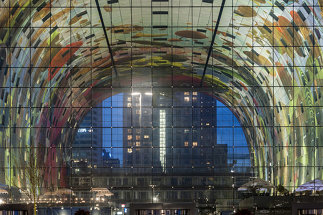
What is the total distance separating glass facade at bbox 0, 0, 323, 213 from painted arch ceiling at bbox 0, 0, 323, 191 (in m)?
0.07

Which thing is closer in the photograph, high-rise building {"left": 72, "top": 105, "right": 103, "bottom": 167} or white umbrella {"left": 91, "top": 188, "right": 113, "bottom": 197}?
high-rise building {"left": 72, "top": 105, "right": 103, "bottom": 167}

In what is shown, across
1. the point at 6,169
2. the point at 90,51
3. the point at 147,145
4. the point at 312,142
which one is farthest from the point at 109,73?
the point at 312,142

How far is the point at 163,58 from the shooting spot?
4288cm

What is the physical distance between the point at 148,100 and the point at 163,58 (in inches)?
102

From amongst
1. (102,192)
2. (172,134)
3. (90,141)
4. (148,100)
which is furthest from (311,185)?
(90,141)

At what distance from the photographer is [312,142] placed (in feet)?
143

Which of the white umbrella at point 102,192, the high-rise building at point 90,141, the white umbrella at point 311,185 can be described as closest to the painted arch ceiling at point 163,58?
the white umbrella at point 311,185

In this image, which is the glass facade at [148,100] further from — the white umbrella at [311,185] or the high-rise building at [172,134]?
the white umbrella at [311,185]

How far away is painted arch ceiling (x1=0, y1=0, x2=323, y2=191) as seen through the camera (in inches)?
1661

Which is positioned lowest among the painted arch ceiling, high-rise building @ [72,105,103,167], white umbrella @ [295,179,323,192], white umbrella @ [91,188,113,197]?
white umbrella @ [91,188,113,197]

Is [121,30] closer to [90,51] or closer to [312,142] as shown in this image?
[90,51]

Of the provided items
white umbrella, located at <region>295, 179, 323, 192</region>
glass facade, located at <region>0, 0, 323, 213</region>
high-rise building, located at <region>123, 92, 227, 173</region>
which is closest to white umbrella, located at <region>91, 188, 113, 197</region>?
glass facade, located at <region>0, 0, 323, 213</region>

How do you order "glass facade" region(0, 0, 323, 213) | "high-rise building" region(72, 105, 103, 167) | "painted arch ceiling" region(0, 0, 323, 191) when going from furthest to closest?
"painted arch ceiling" region(0, 0, 323, 191) → "glass facade" region(0, 0, 323, 213) → "high-rise building" region(72, 105, 103, 167)

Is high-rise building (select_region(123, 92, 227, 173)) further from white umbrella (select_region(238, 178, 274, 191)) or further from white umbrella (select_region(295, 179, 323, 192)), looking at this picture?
white umbrella (select_region(295, 179, 323, 192))
